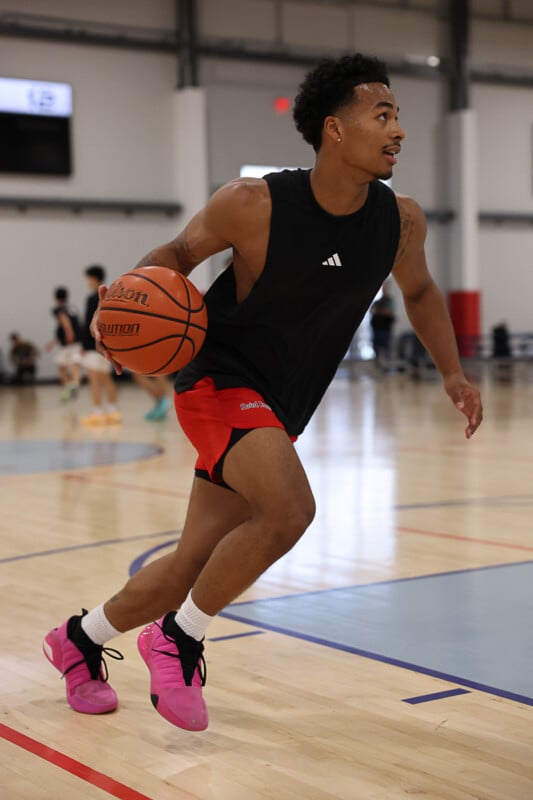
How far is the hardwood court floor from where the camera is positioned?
9.20ft

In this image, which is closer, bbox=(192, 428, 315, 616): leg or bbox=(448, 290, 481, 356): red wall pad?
bbox=(192, 428, 315, 616): leg

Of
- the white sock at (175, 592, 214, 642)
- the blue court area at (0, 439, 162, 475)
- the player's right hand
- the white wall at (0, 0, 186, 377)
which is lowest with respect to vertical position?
the blue court area at (0, 439, 162, 475)

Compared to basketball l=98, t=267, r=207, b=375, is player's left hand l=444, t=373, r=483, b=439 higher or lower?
lower

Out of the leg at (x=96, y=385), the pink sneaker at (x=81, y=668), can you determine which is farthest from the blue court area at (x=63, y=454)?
the pink sneaker at (x=81, y=668)

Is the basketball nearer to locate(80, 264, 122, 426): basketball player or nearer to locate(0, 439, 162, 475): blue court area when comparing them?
locate(0, 439, 162, 475): blue court area

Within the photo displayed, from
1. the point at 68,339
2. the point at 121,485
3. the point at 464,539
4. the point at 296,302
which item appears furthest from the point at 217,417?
the point at 68,339

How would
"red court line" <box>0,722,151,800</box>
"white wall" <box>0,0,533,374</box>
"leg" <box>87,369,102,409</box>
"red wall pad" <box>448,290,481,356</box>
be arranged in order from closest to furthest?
"red court line" <box>0,722,151,800</box>
"leg" <box>87,369,102,409</box>
"white wall" <box>0,0,533,374</box>
"red wall pad" <box>448,290,481,356</box>

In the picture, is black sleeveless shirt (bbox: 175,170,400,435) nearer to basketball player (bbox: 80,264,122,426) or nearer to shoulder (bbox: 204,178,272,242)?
shoulder (bbox: 204,178,272,242)

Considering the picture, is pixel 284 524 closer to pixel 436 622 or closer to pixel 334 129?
pixel 334 129

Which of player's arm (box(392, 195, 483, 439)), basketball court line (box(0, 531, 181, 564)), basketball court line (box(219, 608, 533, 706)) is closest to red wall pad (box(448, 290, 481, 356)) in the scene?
basketball court line (box(0, 531, 181, 564))

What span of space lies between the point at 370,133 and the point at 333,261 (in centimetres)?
35

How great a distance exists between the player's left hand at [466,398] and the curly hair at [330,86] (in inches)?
30.8

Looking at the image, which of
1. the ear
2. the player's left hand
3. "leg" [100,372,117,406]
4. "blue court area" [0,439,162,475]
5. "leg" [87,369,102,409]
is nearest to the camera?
the ear

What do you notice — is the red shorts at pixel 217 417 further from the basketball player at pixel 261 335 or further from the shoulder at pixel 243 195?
the shoulder at pixel 243 195
